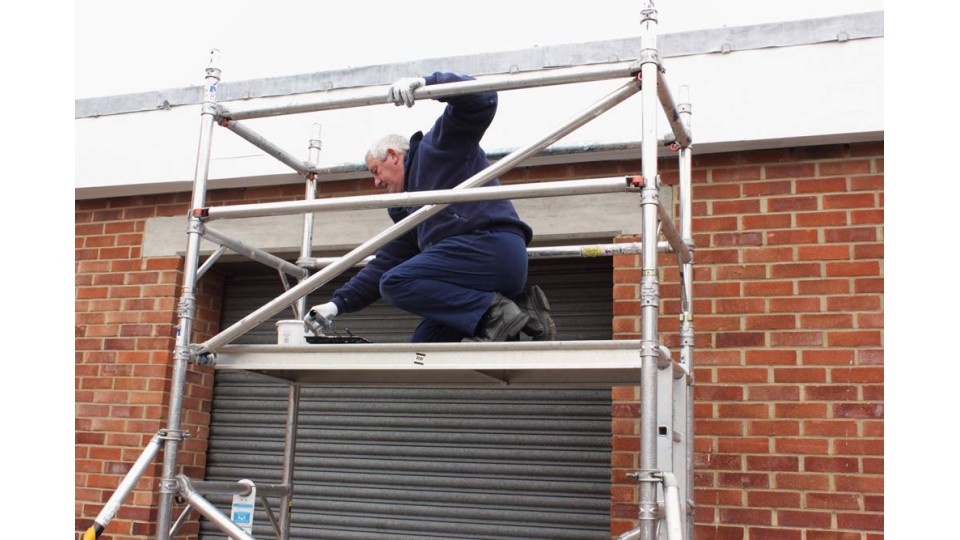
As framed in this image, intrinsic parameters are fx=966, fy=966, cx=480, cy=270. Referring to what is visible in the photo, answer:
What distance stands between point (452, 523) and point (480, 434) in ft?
1.86

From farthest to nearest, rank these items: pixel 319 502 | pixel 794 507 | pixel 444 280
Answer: pixel 319 502 < pixel 794 507 < pixel 444 280

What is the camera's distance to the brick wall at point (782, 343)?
4965mm

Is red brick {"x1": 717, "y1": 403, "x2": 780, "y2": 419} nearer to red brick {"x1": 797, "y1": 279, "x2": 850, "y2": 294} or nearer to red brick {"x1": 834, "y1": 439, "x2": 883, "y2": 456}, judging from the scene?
red brick {"x1": 834, "y1": 439, "x2": 883, "y2": 456}

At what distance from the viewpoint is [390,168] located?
4.82 m

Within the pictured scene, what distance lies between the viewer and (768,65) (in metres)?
5.40

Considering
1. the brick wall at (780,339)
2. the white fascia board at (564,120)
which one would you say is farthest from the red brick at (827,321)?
the white fascia board at (564,120)

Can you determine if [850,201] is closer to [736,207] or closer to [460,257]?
[736,207]

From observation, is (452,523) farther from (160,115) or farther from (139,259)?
(160,115)

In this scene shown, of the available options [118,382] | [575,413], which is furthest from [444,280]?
[118,382]

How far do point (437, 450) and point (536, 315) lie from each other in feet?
6.47

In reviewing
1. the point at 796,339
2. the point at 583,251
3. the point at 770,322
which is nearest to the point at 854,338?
the point at 796,339

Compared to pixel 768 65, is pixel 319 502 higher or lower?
lower

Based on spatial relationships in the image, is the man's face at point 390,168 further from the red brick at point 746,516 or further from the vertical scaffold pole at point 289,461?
the red brick at point 746,516

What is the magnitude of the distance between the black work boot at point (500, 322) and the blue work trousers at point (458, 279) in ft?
0.13
